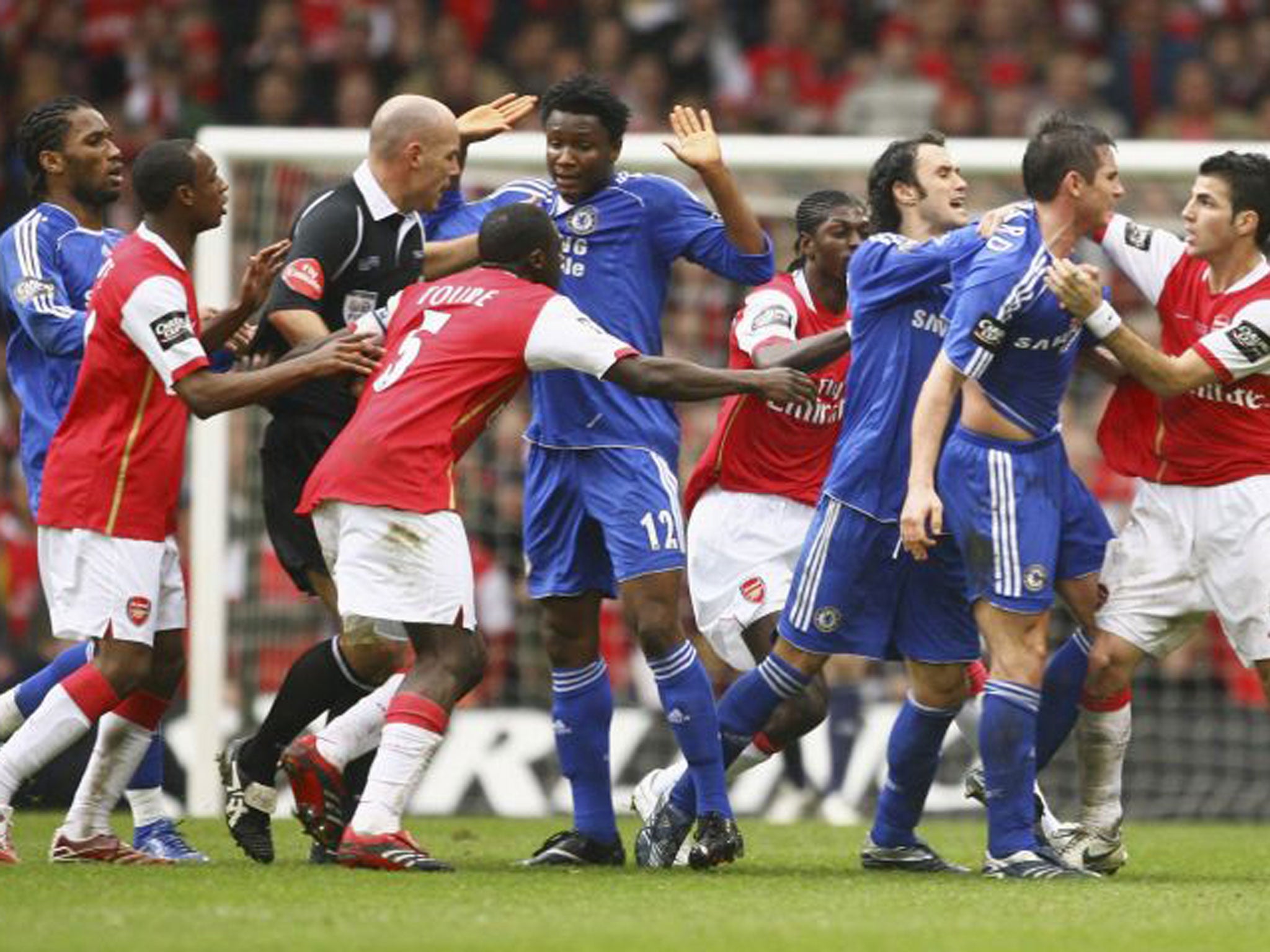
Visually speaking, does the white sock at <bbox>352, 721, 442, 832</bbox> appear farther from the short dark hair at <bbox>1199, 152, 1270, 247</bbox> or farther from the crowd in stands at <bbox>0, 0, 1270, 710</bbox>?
the crowd in stands at <bbox>0, 0, 1270, 710</bbox>

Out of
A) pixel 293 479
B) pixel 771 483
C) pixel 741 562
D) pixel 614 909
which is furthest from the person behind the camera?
pixel 771 483

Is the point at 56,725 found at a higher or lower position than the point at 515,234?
lower

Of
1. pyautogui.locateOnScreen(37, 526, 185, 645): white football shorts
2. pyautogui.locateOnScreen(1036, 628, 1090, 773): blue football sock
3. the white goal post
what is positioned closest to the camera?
pyautogui.locateOnScreen(37, 526, 185, 645): white football shorts

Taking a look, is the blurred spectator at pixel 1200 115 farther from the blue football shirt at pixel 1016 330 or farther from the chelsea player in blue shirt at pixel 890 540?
the blue football shirt at pixel 1016 330

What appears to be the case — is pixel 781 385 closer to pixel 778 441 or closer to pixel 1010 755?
pixel 1010 755

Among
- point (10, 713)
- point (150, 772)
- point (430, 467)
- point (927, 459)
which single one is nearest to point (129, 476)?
point (430, 467)

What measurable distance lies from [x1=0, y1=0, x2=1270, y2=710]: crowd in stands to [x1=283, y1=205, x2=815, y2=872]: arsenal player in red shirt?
8187mm

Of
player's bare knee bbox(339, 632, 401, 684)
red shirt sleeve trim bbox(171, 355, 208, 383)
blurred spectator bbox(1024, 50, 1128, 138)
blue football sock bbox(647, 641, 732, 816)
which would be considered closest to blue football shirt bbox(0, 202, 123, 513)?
red shirt sleeve trim bbox(171, 355, 208, 383)

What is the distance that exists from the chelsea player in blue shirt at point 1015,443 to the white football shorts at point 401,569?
58.1 inches

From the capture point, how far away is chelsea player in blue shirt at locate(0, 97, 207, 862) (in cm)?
897

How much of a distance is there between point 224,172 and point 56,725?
16.1 ft

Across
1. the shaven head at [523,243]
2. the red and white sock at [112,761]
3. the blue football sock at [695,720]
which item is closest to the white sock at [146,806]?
the red and white sock at [112,761]

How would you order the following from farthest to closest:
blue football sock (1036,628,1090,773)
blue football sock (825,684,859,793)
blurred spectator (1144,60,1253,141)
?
1. blurred spectator (1144,60,1253,141)
2. blue football sock (825,684,859,793)
3. blue football sock (1036,628,1090,773)

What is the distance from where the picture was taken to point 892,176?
8.73 metres
